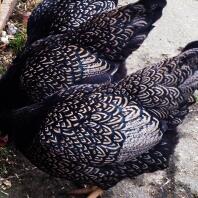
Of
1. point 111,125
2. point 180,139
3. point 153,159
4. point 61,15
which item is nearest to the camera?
point 111,125

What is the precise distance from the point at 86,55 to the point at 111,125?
2.59ft

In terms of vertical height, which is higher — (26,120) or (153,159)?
(26,120)

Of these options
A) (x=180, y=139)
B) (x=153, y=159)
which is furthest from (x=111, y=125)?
(x=180, y=139)

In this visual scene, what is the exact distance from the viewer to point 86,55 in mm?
3713

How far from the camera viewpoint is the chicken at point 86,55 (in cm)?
363

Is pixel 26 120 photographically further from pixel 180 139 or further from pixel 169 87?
pixel 180 139

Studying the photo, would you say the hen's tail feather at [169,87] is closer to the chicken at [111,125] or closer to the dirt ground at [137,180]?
the chicken at [111,125]

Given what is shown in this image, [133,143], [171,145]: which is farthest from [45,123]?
[171,145]

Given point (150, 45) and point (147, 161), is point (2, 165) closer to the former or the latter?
point (147, 161)

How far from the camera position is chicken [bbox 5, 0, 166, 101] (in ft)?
11.9

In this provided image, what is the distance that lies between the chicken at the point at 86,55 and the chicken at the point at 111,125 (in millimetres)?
337

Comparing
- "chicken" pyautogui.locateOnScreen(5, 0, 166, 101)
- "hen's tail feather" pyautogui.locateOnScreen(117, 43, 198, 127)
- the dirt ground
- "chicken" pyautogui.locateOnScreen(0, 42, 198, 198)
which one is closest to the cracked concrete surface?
the dirt ground

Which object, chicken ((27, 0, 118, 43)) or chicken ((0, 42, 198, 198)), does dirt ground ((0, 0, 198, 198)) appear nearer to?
chicken ((0, 42, 198, 198))

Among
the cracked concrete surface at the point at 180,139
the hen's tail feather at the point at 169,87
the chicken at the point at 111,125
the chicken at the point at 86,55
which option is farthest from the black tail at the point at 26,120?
the cracked concrete surface at the point at 180,139
